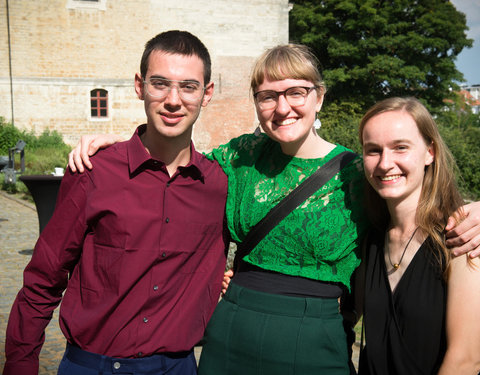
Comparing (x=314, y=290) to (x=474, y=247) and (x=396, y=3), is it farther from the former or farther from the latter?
(x=396, y=3)

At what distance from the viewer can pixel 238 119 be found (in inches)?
1030

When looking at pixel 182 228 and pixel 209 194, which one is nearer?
pixel 182 228

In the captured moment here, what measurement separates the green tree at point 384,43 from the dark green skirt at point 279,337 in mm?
27261

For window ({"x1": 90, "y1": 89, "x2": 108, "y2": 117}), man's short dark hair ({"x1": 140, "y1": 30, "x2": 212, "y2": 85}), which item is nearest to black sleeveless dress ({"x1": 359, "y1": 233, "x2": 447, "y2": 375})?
man's short dark hair ({"x1": 140, "y1": 30, "x2": 212, "y2": 85})

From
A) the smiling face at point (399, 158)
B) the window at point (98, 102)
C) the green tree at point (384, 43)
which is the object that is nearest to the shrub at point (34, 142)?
the window at point (98, 102)

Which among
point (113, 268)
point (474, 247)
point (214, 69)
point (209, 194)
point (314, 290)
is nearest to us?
point (474, 247)

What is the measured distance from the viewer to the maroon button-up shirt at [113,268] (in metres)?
2.19

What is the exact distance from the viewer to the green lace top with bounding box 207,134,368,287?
7.76 feet

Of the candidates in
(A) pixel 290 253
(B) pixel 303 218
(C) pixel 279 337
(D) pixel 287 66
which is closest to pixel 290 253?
(A) pixel 290 253

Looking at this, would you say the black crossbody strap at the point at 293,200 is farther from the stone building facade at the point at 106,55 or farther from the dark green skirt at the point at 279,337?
the stone building facade at the point at 106,55

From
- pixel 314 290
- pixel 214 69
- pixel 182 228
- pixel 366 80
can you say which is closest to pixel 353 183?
pixel 314 290

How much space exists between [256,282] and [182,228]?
0.43m

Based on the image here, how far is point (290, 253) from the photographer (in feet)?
7.84

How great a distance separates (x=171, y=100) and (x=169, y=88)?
7 cm
